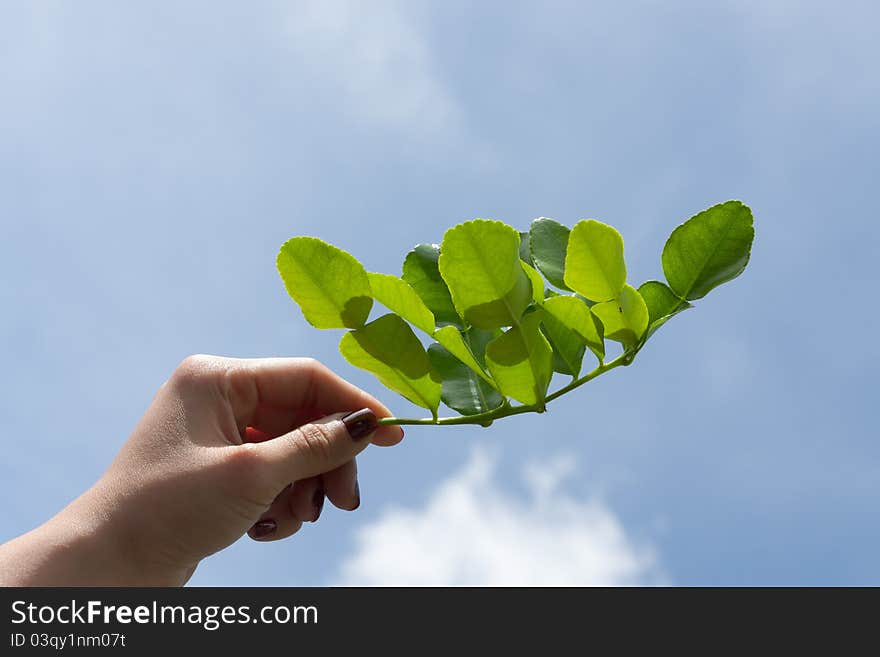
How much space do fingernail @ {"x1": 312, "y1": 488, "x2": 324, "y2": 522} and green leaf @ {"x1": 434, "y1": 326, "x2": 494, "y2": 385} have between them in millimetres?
754

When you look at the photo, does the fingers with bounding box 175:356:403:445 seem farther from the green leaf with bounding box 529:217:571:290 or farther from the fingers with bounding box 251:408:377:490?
the green leaf with bounding box 529:217:571:290

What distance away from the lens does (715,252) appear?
103cm

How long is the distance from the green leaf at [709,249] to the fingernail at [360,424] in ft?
2.19

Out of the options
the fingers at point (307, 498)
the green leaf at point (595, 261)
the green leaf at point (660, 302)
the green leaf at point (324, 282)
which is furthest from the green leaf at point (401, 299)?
the fingers at point (307, 498)

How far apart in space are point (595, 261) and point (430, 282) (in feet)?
1.08

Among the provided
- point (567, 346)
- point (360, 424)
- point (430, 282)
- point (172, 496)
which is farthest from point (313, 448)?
point (567, 346)

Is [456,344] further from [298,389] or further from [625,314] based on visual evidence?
[298,389]

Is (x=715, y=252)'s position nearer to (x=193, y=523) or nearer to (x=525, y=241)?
(x=525, y=241)

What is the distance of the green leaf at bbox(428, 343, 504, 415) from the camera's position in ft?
3.80

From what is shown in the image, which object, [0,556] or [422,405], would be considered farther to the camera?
[0,556]

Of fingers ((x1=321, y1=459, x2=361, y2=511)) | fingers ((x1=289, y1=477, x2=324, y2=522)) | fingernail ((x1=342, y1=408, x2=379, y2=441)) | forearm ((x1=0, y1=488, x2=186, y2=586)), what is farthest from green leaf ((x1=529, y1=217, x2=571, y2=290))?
forearm ((x1=0, y1=488, x2=186, y2=586))
